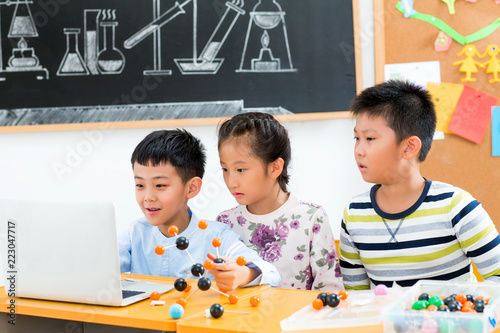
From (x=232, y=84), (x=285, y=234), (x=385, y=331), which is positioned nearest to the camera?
(x=385, y=331)

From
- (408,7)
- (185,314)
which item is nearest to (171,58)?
(408,7)

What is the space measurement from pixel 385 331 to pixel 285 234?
827mm

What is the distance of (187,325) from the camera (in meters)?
1.13

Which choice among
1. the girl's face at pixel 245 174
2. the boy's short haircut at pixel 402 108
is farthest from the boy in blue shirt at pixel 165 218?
the boy's short haircut at pixel 402 108

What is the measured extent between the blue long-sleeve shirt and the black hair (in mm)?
271

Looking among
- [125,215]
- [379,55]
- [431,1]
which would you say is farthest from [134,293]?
[431,1]

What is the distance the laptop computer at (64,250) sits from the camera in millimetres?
1243

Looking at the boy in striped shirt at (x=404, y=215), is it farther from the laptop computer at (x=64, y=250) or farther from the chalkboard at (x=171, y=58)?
the chalkboard at (x=171, y=58)

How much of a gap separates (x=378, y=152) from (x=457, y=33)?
1.45m

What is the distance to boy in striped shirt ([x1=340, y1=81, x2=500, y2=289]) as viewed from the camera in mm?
1607

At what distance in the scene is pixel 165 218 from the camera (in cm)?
176

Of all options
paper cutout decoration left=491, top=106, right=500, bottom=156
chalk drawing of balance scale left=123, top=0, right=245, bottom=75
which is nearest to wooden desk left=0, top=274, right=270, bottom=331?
Result: chalk drawing of balance scale left=123, top=0, right=245, bottom=75

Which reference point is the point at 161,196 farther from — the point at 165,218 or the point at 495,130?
the point at 495,130

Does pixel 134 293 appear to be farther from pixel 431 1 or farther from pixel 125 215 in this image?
pixel 431 1
